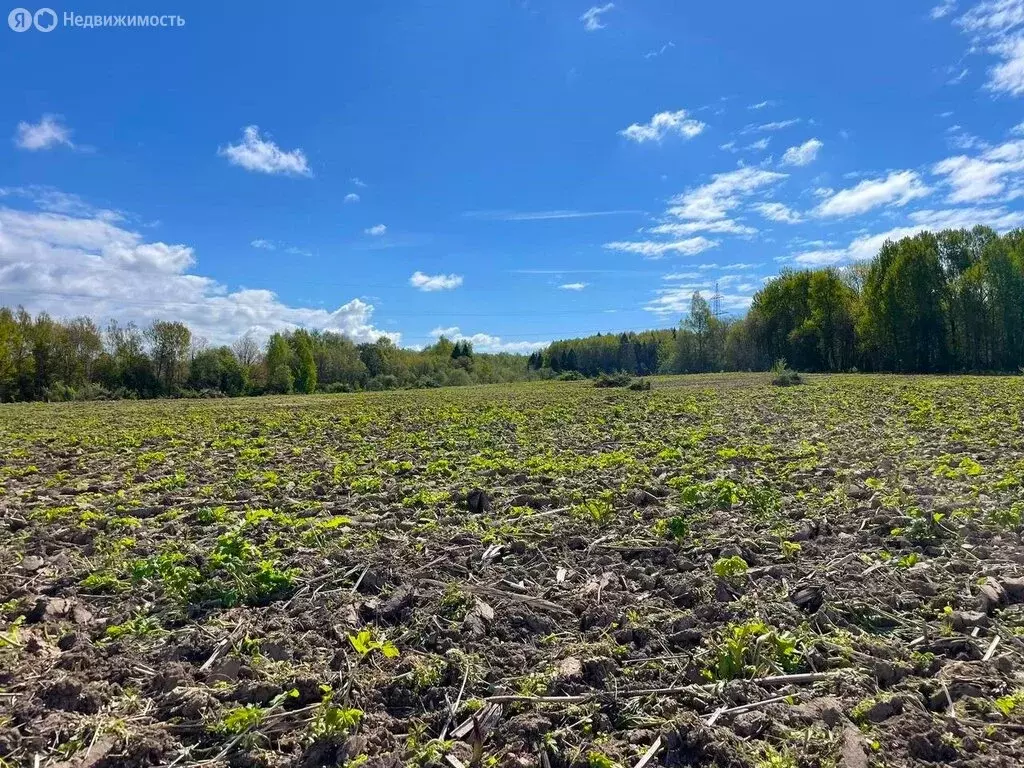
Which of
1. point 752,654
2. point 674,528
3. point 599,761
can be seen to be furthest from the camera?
point 674,528

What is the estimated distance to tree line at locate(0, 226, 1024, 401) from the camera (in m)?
47.5

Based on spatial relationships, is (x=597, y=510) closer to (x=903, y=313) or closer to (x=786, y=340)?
(x=903, y=313)

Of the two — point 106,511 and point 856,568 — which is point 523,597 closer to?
point 856,568

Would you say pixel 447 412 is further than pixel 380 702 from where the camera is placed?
Yes

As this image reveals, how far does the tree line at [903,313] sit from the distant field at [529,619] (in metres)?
45.0

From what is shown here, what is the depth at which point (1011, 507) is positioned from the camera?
218 inches

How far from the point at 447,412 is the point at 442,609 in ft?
53.8

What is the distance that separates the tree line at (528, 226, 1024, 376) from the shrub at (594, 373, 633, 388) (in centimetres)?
1621

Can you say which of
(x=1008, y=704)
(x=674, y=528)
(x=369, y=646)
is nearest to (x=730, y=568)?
(x=674, y=528)

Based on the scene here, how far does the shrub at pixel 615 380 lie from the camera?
33.5 metres

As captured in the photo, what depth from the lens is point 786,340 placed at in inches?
2494

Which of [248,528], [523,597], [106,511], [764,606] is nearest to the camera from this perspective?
[764,606]

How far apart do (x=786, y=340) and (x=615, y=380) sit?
37.1 metres

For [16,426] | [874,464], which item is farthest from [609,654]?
[16,426]
